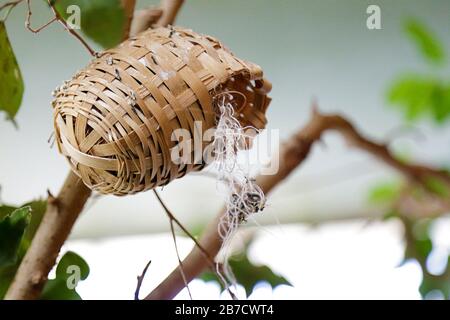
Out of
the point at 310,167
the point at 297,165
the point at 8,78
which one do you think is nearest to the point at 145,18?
the point at 8,78

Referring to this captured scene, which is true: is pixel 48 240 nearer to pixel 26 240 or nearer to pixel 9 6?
pixel 26 240

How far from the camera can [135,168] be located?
0.38m

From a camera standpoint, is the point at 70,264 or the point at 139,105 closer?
the point at 139,105

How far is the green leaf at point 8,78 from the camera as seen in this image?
1.56ft

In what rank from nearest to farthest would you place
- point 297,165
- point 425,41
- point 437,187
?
1. point 297,165
2. point 425,41
3. point 437,187

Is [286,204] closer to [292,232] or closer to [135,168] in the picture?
[292,232]

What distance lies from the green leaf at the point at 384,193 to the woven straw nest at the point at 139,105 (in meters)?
0.61

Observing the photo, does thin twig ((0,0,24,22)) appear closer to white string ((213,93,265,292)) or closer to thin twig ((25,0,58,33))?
thin twig ((25,0,58,33))

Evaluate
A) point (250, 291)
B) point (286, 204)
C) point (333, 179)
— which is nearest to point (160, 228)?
point (250, 291)

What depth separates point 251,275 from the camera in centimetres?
56

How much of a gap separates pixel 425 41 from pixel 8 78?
1.88 feet

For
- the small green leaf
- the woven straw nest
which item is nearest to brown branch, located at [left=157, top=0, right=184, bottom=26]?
the woven straw nest

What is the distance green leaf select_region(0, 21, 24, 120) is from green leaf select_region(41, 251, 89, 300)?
0.14 meters

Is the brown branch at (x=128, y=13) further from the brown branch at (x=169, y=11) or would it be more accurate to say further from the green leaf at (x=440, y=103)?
the green leaf at (x=440, y=103)
